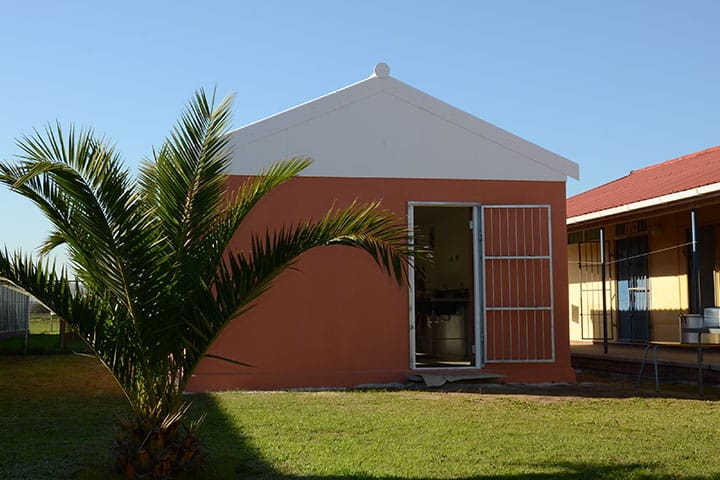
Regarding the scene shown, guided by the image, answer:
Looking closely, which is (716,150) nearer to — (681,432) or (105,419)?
(681,432)

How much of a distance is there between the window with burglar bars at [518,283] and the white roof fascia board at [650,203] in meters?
1.77

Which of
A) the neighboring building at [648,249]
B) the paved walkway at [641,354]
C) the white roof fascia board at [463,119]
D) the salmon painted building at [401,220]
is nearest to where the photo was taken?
the salmon painted building at [401,220]

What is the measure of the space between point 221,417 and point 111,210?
2890 mm

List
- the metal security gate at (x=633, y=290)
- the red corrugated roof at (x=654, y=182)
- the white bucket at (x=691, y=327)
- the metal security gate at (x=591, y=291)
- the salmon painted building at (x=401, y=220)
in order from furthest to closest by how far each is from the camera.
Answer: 1. the metal security gate at (x=591, y=291)
2. the metal security gate at (x=633, y=290)
3. the red corrugated roof at (x=654, y=182)
4. the salmon painted building at (x=401, y=220)
5. the white bucket at (x=691, y=327)

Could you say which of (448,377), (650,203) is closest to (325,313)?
(448,377)

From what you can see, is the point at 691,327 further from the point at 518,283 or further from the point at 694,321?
the point at 518,283

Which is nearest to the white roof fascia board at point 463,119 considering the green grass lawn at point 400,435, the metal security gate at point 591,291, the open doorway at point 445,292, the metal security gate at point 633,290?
the open doorway at point 445,292

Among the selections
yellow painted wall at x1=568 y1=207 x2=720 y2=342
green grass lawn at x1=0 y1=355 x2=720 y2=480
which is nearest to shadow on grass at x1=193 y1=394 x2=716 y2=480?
green grass lawn at x1=0 y1=355 x2=720 y2=480

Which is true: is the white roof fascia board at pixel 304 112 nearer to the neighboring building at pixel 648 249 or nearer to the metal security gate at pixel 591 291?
the neighboring building at pixel 648 249

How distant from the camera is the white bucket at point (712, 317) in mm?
9258

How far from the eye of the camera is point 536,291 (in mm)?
10141

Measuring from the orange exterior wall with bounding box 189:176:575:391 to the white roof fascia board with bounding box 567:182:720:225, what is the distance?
2.41m

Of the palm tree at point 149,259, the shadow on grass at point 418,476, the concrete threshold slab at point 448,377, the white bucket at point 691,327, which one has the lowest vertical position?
the shadow on grass at point 418,476

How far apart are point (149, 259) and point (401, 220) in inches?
198
